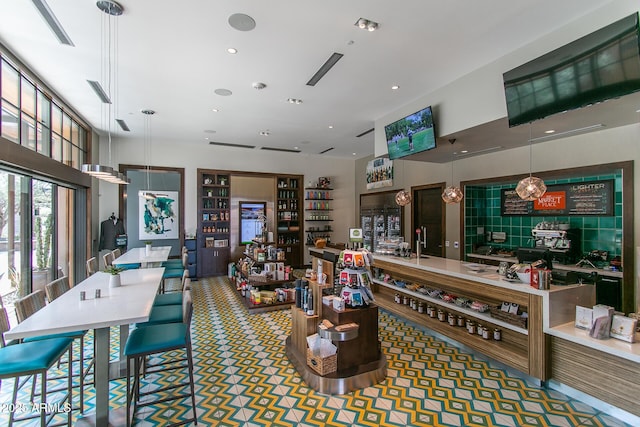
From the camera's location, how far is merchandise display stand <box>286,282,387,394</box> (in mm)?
2893

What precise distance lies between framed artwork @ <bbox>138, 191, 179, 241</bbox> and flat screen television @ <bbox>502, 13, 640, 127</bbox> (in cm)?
773

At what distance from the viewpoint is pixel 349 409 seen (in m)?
2.64

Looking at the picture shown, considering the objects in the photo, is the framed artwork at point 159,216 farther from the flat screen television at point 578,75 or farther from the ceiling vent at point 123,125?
the flat screen television at point 578,75

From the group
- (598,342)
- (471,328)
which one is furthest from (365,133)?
(598,342)

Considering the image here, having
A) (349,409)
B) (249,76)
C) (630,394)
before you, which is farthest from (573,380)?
(249,76)

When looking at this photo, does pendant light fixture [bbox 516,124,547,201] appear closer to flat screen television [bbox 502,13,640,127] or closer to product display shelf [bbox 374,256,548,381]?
flat screen television [bbox 502,13,640,127]

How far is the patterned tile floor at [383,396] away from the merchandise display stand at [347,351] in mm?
82

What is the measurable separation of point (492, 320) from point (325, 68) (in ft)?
11.9

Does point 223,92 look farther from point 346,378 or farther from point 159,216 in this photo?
point 159,216

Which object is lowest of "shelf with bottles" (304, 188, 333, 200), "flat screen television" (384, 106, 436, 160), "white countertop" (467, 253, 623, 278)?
"white countertop" (467, 253, 623, 278)

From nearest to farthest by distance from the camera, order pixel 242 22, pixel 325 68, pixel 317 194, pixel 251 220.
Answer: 1. pixel 242 22
2. pixel 325 68
3. pixel 251 220
4. pixel 317 194

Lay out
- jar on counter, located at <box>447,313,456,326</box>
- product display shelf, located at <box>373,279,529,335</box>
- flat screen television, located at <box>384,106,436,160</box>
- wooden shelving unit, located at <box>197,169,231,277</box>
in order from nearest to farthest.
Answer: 1. product display shelf, located at <box>373,279,529,335</box>
2. jar on counter, located at <box>447,313,456,326</box>
3. flat screen television, located at <box>384,106,436,160</box>
4. wooden shelving unit, located at <box>197,169,231,277</box>

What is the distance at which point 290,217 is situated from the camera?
371 inches

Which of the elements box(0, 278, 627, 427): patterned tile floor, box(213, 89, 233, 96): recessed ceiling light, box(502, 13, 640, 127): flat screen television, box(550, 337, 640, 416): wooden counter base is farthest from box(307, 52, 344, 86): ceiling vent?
box(550, 337, 640, 416): wooden counter base
